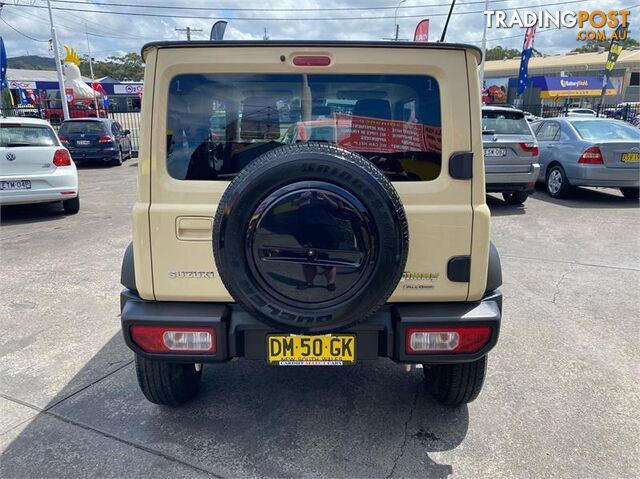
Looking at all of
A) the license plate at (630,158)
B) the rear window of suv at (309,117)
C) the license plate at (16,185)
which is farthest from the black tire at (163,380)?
the license plate at (630,158)

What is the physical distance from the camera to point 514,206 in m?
9.22

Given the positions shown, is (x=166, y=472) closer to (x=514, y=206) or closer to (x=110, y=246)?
(x=110, y=246)

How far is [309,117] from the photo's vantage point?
2.46 meters

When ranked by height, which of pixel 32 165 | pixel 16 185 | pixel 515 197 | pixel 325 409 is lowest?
pixel 325 409

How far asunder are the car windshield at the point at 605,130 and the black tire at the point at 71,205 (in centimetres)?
954

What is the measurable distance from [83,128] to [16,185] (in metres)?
8.24

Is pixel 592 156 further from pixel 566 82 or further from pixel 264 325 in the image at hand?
pixel 566 82

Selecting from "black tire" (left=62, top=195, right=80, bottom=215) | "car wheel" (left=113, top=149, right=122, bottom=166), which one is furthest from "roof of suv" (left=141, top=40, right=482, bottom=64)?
"car wheel" (left=113, top=149, right=122, bottom=166)

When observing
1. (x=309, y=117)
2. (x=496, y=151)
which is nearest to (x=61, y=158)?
(x=309, y=117)

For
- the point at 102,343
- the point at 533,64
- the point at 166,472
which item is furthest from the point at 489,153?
the point at 533,64

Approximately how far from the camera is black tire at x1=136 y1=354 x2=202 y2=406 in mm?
2740

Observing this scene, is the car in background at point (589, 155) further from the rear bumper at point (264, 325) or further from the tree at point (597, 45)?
the tree at point (597, 45)

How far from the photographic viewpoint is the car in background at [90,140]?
14781 mm

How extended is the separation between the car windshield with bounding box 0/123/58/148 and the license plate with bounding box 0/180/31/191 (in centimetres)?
57
